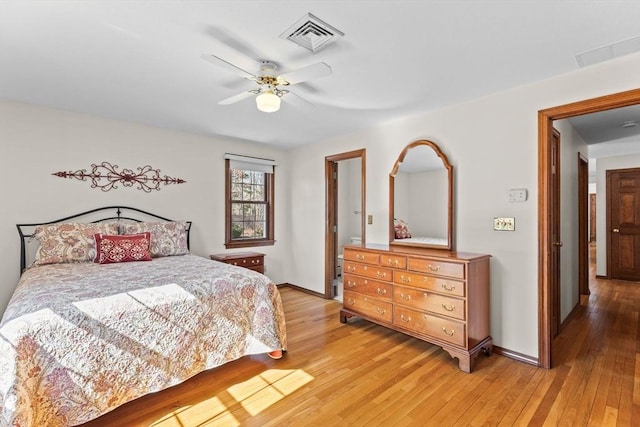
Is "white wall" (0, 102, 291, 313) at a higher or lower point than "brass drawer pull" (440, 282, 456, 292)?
higher

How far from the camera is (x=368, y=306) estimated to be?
3324 mm

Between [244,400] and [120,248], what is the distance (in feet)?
6.71

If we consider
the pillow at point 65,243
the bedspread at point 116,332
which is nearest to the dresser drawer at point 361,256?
the bedspread at point 116,332

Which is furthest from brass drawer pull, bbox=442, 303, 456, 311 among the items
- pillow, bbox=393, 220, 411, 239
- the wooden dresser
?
pillow, bbox=393, 220, 411, 239

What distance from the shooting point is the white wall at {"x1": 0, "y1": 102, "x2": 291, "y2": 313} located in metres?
3.12

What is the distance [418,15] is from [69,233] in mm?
3650

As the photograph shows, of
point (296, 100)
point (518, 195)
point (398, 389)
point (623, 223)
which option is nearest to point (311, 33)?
point (296, 100)

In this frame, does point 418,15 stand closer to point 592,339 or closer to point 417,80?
point 417,80

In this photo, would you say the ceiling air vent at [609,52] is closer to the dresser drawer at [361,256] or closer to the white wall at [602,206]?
the dresser drawer at [361,256]

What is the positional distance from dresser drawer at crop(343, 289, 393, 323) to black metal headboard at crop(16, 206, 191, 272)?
260cm

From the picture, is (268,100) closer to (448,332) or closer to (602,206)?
(448,332)

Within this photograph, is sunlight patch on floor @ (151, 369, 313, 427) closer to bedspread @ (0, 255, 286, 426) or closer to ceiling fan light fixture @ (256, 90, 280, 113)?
bedspread @ (0, 255, 286, 426)

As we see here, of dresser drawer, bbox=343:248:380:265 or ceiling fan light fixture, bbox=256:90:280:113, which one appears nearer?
ceiling fan light fixture, bbox=256:90:280:113

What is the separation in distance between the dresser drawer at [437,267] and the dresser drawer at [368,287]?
36cm
